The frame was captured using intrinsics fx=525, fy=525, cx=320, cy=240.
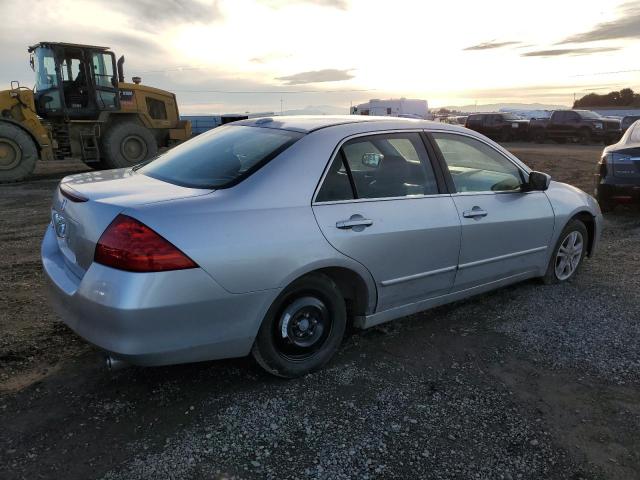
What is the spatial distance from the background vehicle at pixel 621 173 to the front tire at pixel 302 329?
609 cm

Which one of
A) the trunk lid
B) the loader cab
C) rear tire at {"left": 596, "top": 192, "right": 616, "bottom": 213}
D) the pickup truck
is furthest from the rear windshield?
the pickup truck

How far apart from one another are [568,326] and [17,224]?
283 inches

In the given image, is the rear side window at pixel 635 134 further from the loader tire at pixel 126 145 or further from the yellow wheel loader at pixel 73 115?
the yellow wheel loader at pixel 73 115

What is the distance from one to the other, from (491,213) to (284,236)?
1879mm

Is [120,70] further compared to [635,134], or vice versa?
[120,70]

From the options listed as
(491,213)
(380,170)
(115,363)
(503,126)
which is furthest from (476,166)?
(503,126)

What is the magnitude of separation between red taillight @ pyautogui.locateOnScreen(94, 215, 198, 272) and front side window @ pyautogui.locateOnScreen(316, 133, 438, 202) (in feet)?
3.07

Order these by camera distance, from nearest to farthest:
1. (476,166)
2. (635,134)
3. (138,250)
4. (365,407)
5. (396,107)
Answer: (138,250), (365,407), (476,166), (635,134), (396,107)

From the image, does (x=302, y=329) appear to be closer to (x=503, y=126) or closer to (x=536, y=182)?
(x=536, y=182)

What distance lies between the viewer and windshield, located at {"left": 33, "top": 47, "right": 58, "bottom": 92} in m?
12.3

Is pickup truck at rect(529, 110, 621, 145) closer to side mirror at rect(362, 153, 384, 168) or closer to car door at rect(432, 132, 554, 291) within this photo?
car door at rect(432, 132, 554, 291)

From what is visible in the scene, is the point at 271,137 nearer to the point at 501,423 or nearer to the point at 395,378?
the point at 395,378

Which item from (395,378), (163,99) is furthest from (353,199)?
(163,99)

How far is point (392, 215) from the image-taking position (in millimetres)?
3365
